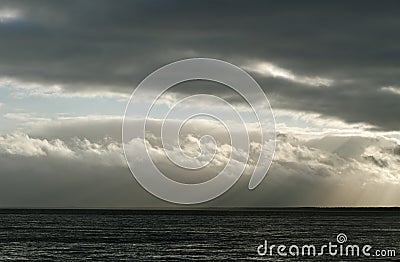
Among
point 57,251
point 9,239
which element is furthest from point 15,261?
point 9,239

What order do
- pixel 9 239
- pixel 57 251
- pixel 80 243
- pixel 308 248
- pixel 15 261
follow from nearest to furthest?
pixel 15 261, pixel 57 251, pixel 308 248, pixel 80 243, pixel 9 239

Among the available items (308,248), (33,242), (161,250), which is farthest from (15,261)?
(308,248)

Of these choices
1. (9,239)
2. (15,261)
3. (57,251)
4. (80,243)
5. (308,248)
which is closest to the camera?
(15,261)

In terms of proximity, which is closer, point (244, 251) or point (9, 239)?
point (244, 251)

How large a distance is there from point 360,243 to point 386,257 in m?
31.1

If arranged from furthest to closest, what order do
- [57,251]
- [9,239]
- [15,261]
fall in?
[9,239]
[57,251]
[15,261]

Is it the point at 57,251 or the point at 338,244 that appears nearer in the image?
the point at 57,251

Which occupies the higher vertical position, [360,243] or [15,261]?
[360,243]

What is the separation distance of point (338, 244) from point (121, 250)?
143 ft

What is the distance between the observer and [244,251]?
10462 cm

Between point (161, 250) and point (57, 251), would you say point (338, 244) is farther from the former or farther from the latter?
point (57, 251)

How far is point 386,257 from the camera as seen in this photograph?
9488 cm

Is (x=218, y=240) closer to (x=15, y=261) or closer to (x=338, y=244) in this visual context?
(x=338, y=244)

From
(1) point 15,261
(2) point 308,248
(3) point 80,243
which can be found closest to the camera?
(1) point 15,261
